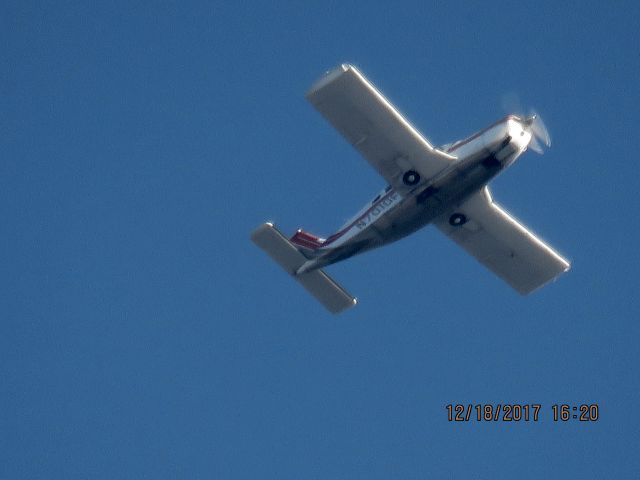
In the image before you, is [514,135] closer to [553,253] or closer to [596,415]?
[553,253]

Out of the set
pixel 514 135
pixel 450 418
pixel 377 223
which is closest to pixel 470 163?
pixel 514 135

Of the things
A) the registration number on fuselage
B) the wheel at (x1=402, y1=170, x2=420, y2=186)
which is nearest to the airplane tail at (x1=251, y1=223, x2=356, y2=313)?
the registration number on fuselage

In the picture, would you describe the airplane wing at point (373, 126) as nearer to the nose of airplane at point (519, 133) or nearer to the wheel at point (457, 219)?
the nose of airplane at point (519, 133)

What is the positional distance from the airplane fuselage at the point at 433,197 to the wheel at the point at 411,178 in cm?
12

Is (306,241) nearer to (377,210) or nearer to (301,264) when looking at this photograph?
(301,264)

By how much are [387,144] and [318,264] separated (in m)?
4.20

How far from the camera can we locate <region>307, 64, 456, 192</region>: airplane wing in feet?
83.7

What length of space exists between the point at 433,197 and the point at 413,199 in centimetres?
49

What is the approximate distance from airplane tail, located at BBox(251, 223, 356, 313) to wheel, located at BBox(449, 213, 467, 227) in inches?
138

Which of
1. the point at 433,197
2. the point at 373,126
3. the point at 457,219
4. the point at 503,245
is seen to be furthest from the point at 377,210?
the point at 503,245

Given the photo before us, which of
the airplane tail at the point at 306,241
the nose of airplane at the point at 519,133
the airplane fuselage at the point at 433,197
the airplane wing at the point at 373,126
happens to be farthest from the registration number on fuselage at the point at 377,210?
the nose of airplane at the point at 519,133

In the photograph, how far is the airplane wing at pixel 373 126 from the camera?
25516 millimetres

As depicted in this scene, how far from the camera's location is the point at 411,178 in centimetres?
2633

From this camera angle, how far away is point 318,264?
1126 inches
